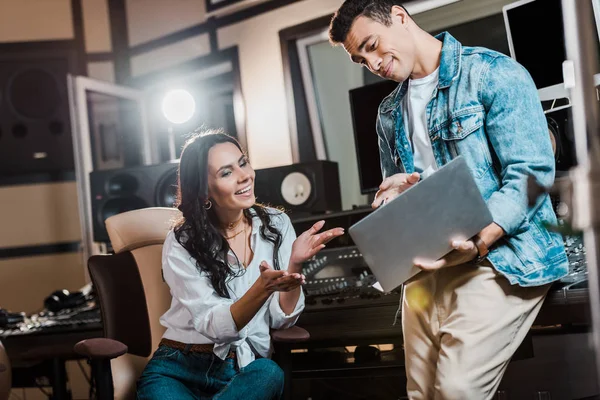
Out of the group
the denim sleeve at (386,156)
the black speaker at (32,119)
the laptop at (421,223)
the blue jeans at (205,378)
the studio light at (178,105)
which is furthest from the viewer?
the black speaker at (32,119)

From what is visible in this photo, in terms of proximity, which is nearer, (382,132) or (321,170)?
(382,132)

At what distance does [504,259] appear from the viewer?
1.47 meters

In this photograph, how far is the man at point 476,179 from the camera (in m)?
1.44

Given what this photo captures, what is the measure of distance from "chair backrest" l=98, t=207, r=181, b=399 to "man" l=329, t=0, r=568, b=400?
0.94m

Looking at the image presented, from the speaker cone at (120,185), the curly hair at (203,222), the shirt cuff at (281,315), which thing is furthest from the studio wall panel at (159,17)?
the shirt cuff at (281,315)

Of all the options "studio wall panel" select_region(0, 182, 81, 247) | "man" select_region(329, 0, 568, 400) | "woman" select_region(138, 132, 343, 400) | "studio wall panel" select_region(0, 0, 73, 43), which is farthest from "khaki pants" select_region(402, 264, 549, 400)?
"studio wall panel" select_region(0, 0, 73, 43)

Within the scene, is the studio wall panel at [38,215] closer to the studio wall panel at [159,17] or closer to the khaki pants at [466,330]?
the studio wall panel at [159,17]

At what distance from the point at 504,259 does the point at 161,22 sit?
3246mm

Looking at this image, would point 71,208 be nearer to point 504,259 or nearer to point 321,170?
point 321,170

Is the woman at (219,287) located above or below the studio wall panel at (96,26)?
below

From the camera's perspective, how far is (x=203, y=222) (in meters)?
2.08

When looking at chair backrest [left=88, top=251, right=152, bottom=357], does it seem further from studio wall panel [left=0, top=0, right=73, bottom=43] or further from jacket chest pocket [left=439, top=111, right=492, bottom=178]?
studio wall panel [left=0, top=0, right=73, bottom=43]

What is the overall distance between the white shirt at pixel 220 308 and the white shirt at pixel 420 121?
596 mm

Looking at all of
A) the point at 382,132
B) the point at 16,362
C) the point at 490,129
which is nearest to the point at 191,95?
the point at 16,362
